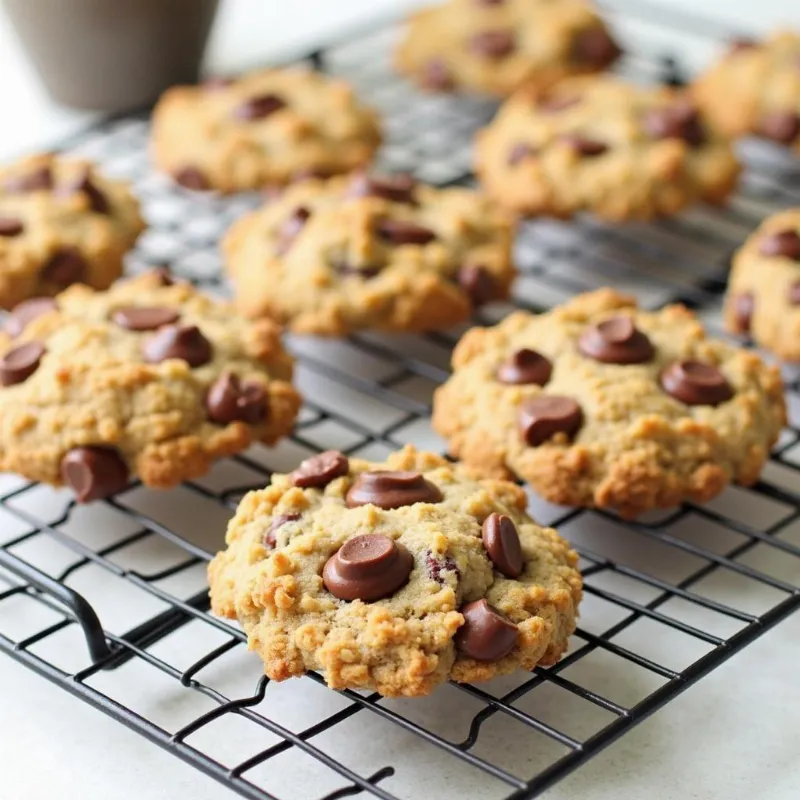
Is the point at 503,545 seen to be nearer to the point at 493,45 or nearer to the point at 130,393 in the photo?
the point at 130,393

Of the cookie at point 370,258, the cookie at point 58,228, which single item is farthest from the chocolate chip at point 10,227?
the cookie at point 370,258

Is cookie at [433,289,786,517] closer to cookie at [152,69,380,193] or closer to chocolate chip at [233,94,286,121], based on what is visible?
cookie at [152,69,380,193]

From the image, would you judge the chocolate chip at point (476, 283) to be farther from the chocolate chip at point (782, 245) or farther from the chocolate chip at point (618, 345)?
the chocolate chip at point (782, 245)

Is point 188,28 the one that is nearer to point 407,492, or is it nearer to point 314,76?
point 314,76

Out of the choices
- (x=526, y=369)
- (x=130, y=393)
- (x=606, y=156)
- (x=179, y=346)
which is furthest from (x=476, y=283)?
(x=130, y=393)

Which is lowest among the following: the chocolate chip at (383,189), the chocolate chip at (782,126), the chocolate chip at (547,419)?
the chocolate chip at (782,126)

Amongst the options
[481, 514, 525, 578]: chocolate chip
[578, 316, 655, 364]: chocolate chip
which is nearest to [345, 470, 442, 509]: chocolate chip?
[481, 514, 525, 578]: chocolate chip

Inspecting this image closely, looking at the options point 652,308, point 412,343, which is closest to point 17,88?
point 412,343
